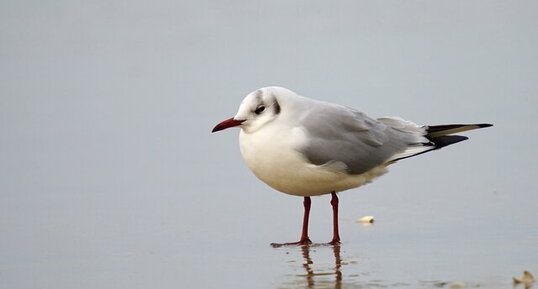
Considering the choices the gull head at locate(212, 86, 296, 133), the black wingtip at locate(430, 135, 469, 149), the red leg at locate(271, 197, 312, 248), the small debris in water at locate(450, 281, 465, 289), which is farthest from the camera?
the black wingtip at locate(430, 135, 469, 149)

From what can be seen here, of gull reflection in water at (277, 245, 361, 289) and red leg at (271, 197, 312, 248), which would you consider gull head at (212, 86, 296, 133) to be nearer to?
red leg at (271, 197, 312, 248)

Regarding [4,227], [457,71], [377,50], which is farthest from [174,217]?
[377,50]

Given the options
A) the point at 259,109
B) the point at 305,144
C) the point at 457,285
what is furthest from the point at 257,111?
the point at 457,285

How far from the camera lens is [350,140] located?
252 inches

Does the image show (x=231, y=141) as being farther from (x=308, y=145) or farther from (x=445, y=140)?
(x=308, y=145)

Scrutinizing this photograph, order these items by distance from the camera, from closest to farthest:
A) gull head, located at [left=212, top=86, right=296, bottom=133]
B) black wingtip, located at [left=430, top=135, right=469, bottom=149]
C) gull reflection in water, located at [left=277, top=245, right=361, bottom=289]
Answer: gull reflection in water, located at [left=277, top=245, right=361, bottom=289] → gull head, located at [left=212, top=86, right=296, bottom=133] → black wingtip, located at [left=430, top=135, right=469, bottom=149]

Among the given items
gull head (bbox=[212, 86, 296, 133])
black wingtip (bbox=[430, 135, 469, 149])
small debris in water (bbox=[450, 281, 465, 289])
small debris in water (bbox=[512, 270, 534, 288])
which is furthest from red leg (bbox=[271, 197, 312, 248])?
small debris in water (bbox=[512, 270, 534, 288])

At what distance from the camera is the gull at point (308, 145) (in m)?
6.10

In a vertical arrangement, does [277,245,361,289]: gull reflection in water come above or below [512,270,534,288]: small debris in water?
above

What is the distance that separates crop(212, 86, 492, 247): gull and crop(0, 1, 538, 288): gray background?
31 centimetres

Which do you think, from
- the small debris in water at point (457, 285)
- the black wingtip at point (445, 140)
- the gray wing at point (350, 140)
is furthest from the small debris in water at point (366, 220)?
the small debris in water at point (457, 285)

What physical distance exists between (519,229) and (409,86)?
5385 millimetres

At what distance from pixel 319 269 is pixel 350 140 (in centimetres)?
136

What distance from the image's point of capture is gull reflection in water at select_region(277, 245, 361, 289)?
4824mm
